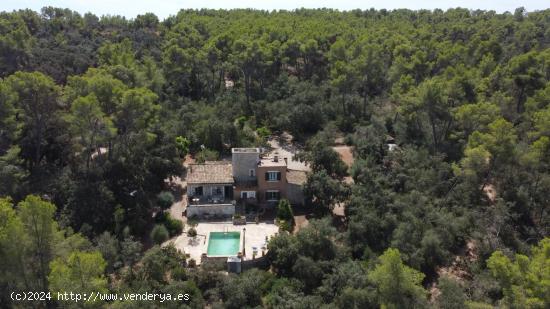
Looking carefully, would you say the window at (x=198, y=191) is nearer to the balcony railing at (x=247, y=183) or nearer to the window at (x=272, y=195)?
the balcony railing at (x=247, y=183)

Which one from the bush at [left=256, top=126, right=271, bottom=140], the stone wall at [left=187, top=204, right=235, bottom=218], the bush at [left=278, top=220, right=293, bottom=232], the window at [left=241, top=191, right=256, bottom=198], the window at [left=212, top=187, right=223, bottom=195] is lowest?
the bush at [left=278, top=220, right=293, bottom=232]

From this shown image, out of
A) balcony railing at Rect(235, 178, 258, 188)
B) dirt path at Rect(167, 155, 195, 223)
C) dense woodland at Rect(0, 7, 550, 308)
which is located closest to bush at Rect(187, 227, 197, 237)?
dirt path at Rect(167, 155, 195, 223)

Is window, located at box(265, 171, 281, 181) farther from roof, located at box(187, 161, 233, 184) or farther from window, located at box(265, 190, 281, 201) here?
roof, located at box(187, 161, 233, 184)

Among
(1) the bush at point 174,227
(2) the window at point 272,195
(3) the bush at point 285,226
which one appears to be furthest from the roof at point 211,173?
(3) the bush at point 285,226

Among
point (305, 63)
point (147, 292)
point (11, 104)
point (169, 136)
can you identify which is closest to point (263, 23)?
point (305, 63)

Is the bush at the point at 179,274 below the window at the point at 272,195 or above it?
below

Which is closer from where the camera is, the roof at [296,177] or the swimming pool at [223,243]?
the swimming pool at [223,243]

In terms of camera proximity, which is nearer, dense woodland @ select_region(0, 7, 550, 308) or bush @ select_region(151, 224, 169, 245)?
dense woodland @ select_region(0, 7, 550, 308)
